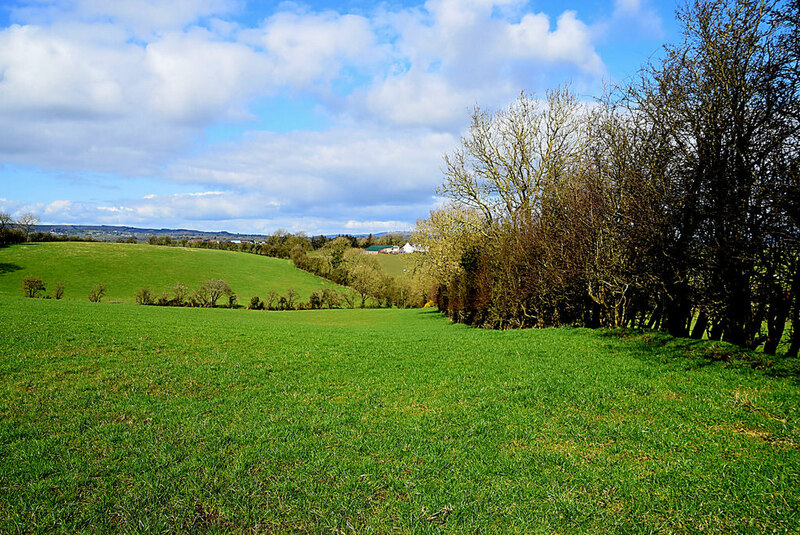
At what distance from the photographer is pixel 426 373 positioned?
33.6 feet

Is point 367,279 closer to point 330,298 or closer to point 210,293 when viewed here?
point 330,298

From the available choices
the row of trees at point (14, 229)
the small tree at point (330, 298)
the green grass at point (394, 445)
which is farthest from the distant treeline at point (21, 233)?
the green grass at point (394, 445)

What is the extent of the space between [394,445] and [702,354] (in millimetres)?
9175

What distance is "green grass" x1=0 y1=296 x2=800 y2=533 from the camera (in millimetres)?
4402

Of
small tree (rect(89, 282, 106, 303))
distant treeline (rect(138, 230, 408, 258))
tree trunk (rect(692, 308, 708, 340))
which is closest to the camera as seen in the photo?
tree trunk (rect(692, 308, 708, 340))

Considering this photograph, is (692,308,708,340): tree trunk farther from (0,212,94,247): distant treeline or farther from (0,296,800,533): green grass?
(0,212,94,247): distant treeline

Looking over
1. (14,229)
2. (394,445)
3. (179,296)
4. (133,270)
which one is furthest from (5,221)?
(394,445)

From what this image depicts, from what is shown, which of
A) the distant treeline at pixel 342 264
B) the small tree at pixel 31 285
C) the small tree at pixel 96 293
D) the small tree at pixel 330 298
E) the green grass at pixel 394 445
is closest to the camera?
the green grass at pixel 394 445

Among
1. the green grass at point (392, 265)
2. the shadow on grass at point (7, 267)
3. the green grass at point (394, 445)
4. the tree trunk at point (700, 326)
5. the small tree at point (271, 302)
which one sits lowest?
the small tree at point (271, 302)

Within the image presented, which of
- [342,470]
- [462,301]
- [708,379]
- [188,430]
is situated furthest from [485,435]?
[462,301]

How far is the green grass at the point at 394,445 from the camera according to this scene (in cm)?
440

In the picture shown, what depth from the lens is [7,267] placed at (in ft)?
177

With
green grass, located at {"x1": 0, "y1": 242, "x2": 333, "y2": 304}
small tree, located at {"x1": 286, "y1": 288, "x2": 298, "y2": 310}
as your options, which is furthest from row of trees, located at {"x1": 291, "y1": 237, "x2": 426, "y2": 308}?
small tree, located at {"x1": 286, "y1": 288, "x2": 298, "y2": 310}

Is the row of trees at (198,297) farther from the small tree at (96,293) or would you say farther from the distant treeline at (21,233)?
the distant treeline at (21,233)
